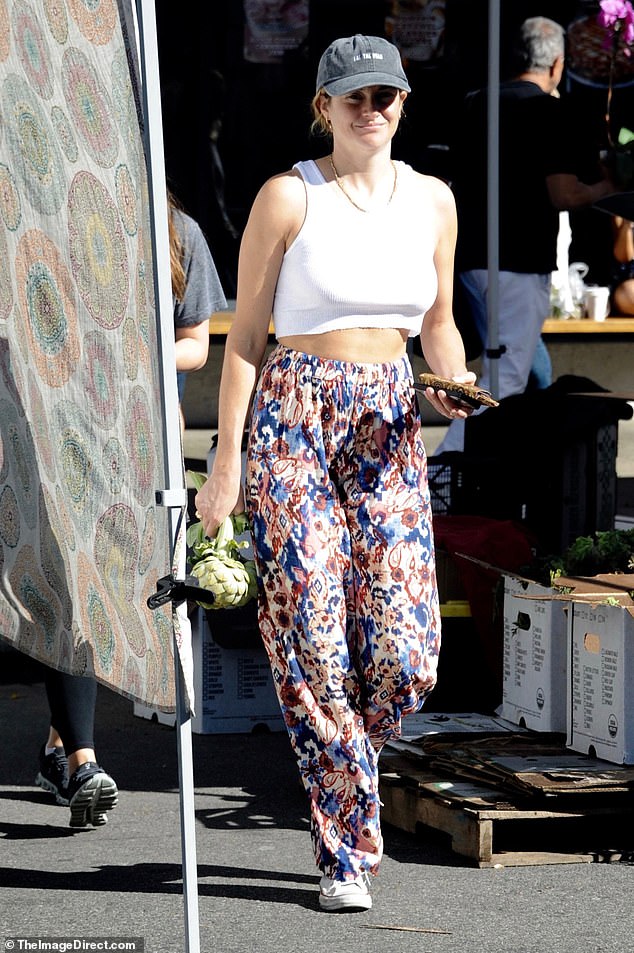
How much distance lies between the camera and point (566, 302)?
9156 millimetres

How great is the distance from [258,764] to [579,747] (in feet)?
3.74

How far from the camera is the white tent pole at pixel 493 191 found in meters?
7.07

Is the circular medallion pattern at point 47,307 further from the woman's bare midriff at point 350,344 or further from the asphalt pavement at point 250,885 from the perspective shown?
the asphalt pavement at point 250,885

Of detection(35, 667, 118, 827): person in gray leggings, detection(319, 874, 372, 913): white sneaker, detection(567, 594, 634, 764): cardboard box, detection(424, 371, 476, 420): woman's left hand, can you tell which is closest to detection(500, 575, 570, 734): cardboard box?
detection(567, 594, 634, 764): cardboard box

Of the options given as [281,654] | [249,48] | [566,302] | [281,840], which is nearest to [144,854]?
[281,840]

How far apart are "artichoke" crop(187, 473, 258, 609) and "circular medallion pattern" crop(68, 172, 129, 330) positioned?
1.48 m

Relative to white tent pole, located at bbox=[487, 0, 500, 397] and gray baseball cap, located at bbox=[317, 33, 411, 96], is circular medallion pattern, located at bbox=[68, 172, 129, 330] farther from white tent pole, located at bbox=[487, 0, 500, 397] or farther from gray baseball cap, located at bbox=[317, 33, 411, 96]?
white tent pole, located at bbox=[487, 0, 500, 397]

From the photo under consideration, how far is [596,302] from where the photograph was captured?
9.21 meters

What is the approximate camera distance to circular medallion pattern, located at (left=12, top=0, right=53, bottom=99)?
3.11 metres

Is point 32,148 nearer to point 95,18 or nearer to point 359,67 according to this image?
point 95,18

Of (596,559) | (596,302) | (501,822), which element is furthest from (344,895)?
(596,302)

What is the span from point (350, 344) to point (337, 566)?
1.76 ft

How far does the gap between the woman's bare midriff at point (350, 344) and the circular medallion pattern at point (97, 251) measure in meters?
0.80

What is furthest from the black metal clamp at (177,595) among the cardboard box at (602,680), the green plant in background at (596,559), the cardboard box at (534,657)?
the green plant in background at (596,559)
